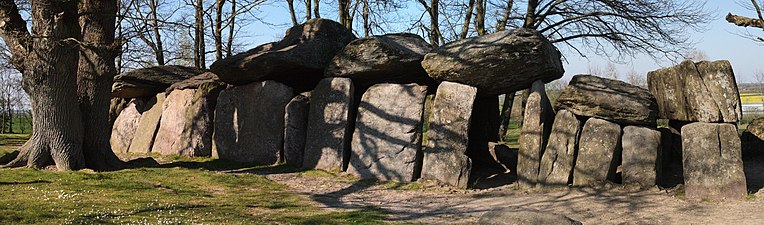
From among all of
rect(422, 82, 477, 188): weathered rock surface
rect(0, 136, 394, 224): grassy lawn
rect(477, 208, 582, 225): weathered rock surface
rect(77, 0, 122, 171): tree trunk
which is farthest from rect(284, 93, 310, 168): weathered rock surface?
rect(477, 208, 582, 225): weathered rock surface

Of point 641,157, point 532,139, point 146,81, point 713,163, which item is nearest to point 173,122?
point 146,81

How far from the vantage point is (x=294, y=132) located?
13477mm

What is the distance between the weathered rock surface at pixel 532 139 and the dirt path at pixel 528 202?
0.33 meters

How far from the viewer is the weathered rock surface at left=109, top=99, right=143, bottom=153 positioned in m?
17.5

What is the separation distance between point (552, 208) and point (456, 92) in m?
3.19

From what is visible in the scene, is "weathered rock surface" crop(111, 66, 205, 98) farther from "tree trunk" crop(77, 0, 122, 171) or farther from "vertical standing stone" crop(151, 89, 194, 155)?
"tree trunk" crop(77, 0, 122, 171)

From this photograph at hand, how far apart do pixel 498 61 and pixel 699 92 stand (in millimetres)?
3247

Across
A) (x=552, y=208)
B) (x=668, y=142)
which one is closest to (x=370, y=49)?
(x=552, y=208)

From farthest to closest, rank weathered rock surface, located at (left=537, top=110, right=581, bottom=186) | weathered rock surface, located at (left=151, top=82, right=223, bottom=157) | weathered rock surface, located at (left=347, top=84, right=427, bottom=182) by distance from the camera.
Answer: weathered rock surface, located at (left=151, top=82, right=223, bottom=157) < weathered rock surface, located at (left=347, top=84, right=427, bottom=182) < weathered rock surface, located at (left=537, top=110, right=581, bottom=186)

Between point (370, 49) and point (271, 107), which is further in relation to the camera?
point (271, 107)

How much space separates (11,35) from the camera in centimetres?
1166

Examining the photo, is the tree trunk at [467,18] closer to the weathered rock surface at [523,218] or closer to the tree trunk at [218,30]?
the tree trunk at [218,30]

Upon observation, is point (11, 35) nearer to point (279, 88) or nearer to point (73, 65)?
point (73, 65)

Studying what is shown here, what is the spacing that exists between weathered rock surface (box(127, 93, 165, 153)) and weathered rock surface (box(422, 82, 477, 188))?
857cm
